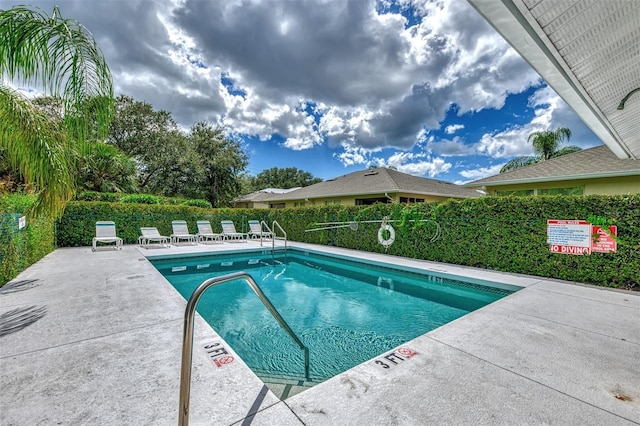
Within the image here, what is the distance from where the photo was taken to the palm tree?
3839 millimetres

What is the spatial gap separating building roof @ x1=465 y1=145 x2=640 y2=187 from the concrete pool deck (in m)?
8.02

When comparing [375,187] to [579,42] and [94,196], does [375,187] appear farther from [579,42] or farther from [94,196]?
[94,196]

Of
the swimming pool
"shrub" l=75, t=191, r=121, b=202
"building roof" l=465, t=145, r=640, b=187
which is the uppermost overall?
"building roof" l=465, t=145, r=640, b=187

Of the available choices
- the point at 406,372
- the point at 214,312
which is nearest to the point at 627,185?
the point at 406,372

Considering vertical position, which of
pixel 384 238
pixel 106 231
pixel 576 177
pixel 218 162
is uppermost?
pixel 218 162

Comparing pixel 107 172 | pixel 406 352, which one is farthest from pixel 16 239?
pixel 107 172

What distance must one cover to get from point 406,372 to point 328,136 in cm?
3565

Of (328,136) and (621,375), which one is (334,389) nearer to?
(621,375)

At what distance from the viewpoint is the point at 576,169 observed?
11141 millimetres

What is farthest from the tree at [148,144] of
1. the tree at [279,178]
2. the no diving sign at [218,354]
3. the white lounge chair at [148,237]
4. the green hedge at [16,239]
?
the no diving sign at [218,354]

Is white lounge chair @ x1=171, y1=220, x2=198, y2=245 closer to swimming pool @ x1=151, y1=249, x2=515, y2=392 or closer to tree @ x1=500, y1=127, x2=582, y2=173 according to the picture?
swimming pool @ x1=151, y1=249, x2=515, y2=392

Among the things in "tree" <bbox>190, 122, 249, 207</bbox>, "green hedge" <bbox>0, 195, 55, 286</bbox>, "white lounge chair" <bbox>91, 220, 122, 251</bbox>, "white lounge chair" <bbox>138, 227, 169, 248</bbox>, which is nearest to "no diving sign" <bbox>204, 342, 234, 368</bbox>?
Answer: "green hedge" <bbox>0, 195, 55, 286</bbox>

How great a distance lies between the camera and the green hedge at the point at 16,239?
575 centimetres

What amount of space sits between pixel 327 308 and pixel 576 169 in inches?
467
